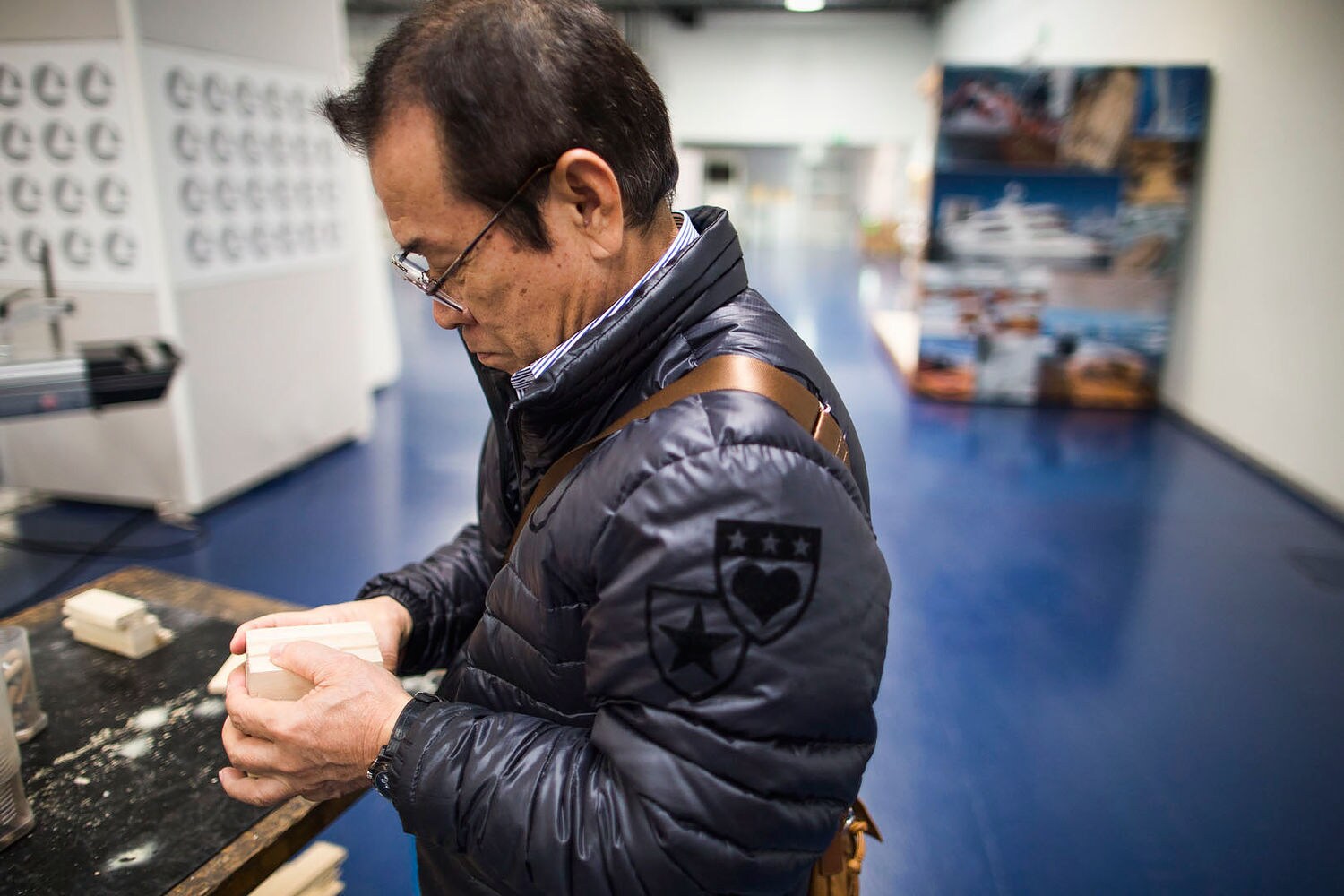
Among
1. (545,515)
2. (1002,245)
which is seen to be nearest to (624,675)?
(545,515)

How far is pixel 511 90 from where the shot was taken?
715 millimetres

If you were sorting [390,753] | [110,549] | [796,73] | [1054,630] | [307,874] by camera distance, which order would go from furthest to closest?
[796,73] < [110,549] < [1054,630] < [307,874] < [390,753]

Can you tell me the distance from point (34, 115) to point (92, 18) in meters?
0.48

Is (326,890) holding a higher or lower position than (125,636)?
lower

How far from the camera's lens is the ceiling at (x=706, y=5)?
12367 mm

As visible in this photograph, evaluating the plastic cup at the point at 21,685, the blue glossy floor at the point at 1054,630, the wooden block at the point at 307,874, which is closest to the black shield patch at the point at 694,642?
the plastic cup at the point at 21,685

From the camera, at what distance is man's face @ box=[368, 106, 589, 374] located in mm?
767

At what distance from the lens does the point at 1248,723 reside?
2570 mm

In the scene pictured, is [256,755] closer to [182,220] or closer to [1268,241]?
[182,220]

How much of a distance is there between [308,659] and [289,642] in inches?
2.8

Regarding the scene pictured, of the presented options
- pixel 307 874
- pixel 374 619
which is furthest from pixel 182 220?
pixel 374 619

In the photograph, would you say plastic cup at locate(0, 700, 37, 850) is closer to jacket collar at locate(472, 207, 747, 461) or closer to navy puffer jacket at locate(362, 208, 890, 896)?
navy puffer jacket at locate(362, 208, 890, 896)

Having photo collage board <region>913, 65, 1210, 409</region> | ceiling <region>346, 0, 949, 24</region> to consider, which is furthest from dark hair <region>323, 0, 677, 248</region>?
ceiling <region>346, 0, 949, 24</region>

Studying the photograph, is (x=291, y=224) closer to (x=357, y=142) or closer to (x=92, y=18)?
(x=92, y=18)
